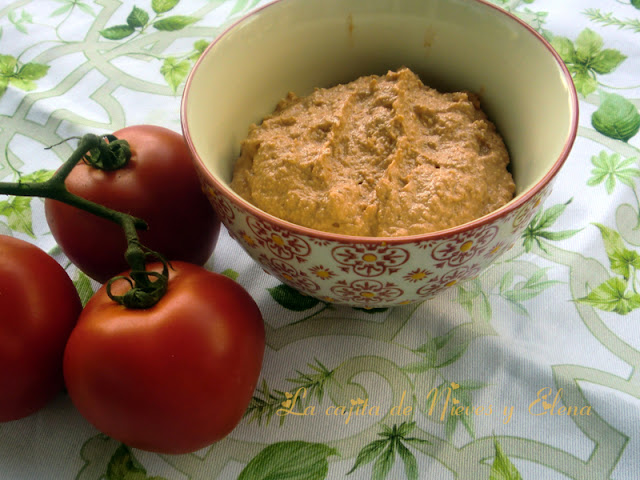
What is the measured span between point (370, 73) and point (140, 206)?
61cm

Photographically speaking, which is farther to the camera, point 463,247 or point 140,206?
point 140,206

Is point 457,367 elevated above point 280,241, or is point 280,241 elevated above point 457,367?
point 280,241

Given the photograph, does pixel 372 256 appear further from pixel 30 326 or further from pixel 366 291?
pixel 30 326

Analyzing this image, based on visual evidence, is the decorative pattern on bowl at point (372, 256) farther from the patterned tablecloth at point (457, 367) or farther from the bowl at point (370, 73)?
the patterned tablecloth at point (457, 367)

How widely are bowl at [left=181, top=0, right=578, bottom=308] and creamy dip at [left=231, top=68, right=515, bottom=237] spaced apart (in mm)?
66

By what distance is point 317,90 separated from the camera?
1.27m

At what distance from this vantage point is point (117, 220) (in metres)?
0.99

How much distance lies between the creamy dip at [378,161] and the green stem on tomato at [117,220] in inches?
9.1

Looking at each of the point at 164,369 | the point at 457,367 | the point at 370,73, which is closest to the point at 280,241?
the point at 164,369

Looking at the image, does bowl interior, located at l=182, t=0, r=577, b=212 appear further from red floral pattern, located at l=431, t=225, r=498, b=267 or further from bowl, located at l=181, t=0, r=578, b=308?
red floral pattern, located at l=431, t=225, r=498, b=267

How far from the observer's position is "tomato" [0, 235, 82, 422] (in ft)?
3.17

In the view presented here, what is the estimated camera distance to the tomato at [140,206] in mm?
1099

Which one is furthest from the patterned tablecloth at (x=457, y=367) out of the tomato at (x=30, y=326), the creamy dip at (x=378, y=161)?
the creamy dip at (x=378, y=161)

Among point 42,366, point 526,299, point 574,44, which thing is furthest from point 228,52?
point 574,44
